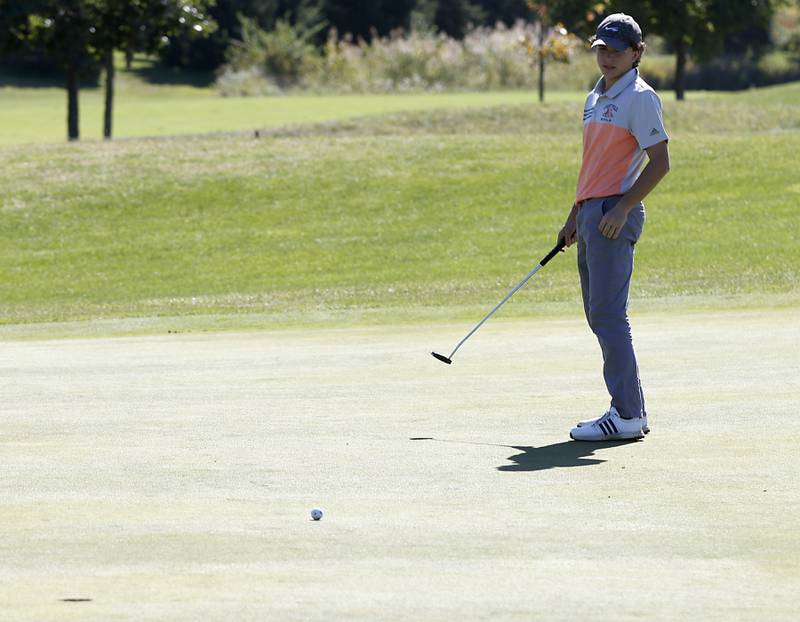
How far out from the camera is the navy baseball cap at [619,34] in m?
7.39

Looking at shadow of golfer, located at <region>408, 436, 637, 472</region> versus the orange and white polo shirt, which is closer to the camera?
shadow of golfer, located at <region>408, 436, 637, 472</region>

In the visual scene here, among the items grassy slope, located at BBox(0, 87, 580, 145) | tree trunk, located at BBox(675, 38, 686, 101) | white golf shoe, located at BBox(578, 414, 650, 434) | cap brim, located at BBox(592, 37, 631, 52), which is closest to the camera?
cap brim, located at BBox(592, 37, 631, 52)

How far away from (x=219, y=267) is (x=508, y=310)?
24.6ft

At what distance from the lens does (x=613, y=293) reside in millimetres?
7637

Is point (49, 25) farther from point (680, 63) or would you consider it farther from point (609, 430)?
point (609, 430)

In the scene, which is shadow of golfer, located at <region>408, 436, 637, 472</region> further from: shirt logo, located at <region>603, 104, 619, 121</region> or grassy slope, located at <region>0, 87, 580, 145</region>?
grassy slope, located at <region>0, 87, 580, 145</region>

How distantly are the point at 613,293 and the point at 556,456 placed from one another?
1.00 meters

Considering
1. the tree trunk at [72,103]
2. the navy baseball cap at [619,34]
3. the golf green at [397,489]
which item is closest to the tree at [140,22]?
the tree trunk at [72,103]

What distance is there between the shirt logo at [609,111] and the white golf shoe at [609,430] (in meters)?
1.44

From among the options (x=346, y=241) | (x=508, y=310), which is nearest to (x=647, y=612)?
(x=508, y=310)

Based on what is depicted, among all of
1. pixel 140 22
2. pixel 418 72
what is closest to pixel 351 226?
pixel 140 22

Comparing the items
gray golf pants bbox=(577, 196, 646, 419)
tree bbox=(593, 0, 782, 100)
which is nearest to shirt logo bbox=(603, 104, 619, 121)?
gray golf pants bbox=(577, 196, 646, 419)

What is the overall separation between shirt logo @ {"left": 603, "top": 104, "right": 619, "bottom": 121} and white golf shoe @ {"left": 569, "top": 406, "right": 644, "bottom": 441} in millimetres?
1436

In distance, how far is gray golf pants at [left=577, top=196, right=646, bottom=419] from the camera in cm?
757
